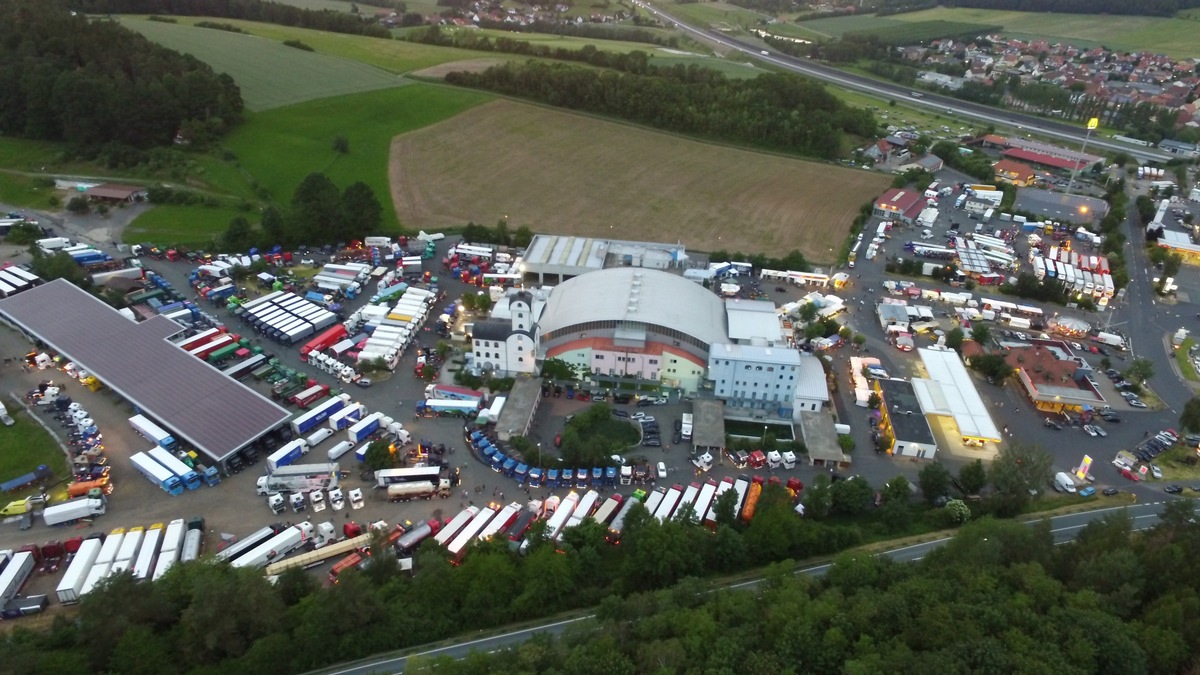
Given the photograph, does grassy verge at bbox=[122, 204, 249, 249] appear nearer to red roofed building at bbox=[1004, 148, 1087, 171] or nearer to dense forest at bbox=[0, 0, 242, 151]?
dense forest at bbox=[0, 0, 242, 151]

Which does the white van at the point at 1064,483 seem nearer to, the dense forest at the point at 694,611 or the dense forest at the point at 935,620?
the dense forest at the point at 694,611

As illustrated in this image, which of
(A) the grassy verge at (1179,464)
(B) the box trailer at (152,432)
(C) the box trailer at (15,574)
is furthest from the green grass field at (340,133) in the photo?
(A) the grassy verge at (1179,464)

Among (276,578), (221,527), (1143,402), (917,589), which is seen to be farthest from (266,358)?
(1143,402)

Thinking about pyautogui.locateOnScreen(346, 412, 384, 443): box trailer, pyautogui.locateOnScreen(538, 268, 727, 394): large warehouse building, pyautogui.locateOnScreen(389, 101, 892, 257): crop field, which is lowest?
pyautogui.locateOnScreen(346, 412, 384, 443): box trailer

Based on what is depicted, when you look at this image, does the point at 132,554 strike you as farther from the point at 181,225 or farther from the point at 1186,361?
the point at 1186,361

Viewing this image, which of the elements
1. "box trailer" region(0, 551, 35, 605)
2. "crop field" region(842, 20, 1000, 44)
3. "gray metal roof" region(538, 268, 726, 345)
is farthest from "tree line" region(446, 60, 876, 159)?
"box trailer" region(0, 551, 35, 605)

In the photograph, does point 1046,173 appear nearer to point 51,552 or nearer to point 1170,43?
point 1170,43
